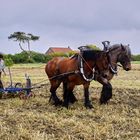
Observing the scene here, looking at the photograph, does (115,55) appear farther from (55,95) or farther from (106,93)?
(55,95)

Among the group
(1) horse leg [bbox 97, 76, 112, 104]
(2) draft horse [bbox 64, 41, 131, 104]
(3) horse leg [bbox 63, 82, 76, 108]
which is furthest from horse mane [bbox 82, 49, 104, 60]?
(3) horse leg [bbox 63, 82, 76, 108]

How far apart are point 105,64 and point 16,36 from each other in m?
73.9

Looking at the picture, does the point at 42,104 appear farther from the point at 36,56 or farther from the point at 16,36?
the point at 16,36

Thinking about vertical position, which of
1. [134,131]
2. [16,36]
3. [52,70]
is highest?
[16,36]

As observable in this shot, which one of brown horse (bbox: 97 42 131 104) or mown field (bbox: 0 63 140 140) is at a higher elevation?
brown horse (bbox: 97 42 131 104)

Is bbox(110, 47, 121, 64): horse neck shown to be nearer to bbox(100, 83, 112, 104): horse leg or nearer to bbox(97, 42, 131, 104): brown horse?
bbox(97, 42, 131, 104): brown horse

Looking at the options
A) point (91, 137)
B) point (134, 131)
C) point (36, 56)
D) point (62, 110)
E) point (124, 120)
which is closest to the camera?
point (91, 137)

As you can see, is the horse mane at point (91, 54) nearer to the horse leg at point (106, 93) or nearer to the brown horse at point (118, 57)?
the brown horse at point (118, 57)

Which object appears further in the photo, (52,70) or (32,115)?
(52,70)

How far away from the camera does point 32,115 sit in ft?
33.4

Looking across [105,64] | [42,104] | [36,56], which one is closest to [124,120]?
[105,64]

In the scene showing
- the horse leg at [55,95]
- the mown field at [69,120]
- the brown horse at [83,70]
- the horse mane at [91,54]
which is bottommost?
the mown field at [69,120]

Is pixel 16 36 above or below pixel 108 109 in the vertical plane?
above

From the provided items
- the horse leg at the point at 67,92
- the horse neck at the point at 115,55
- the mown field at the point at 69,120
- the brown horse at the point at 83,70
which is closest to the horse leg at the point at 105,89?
the brown horse at the point at 83,70
